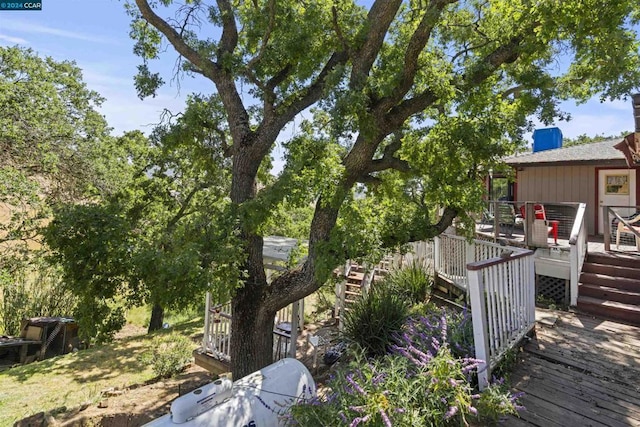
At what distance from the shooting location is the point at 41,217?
781cm

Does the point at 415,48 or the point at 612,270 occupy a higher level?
the point at 415,48

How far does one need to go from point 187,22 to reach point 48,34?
484 centimetres

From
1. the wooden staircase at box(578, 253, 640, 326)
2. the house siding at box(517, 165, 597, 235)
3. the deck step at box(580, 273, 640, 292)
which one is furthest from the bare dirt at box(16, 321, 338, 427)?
the house siding at box(517, 165, 597, 235)

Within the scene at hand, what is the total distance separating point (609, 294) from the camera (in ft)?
22.8

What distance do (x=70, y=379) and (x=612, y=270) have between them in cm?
1289

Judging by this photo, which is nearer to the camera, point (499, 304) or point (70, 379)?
point (499, 304)

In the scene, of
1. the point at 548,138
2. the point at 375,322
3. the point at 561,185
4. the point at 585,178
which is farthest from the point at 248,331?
the point at 548,138

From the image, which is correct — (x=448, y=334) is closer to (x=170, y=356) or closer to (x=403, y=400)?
(x=403, y=400)

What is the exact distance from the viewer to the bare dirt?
215 inches

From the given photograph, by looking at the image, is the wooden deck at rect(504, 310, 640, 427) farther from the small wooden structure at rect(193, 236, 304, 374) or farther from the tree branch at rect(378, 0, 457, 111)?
the small wooden structure at rect(193, 236, 304, 374)

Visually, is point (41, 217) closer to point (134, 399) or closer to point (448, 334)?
point (134, 399)

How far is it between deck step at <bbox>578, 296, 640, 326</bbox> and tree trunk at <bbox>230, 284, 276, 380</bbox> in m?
6.09

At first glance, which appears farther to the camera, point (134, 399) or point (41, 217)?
point (41, 217)

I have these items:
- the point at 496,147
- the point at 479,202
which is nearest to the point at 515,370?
the point at 479,202
